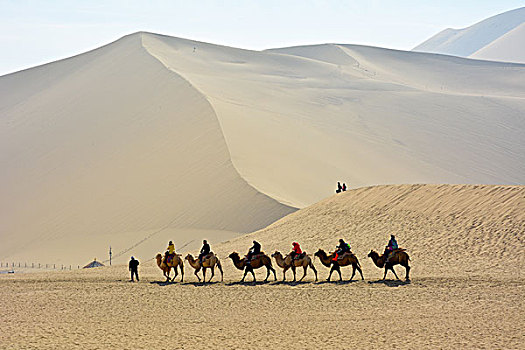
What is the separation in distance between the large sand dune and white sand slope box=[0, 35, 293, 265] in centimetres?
11

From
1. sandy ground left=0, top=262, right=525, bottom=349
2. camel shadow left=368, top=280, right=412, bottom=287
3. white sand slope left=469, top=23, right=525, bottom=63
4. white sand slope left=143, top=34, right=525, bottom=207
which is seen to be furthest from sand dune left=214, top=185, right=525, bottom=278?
white sand slope left=469, top=23, right=525, bottom=63

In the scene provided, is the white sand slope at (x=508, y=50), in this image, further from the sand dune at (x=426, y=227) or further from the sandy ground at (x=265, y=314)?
the sandy ground at (x=265, y=314)

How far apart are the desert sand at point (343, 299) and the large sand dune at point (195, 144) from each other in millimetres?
10710

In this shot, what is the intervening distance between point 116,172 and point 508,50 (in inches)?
5632

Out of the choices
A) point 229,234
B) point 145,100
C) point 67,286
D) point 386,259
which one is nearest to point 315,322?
point 386,259

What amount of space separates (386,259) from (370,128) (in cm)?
3974

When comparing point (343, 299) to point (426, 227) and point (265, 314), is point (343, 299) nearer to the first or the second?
point (265, 314)

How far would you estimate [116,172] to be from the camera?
46156mm

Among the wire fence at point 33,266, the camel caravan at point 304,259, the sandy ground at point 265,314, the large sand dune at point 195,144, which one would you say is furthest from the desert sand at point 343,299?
the large sand dune at point 195,144

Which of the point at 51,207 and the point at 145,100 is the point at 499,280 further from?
the point at 145,100

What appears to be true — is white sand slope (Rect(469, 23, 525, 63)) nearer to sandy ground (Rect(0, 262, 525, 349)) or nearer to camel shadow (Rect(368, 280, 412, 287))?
camel shadow (Rect(368, 280, 412, 287))

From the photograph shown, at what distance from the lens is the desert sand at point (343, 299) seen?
1392 cm

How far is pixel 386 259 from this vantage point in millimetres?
20141

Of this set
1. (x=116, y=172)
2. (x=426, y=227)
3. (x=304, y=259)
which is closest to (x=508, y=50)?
(x=116, y=172)
